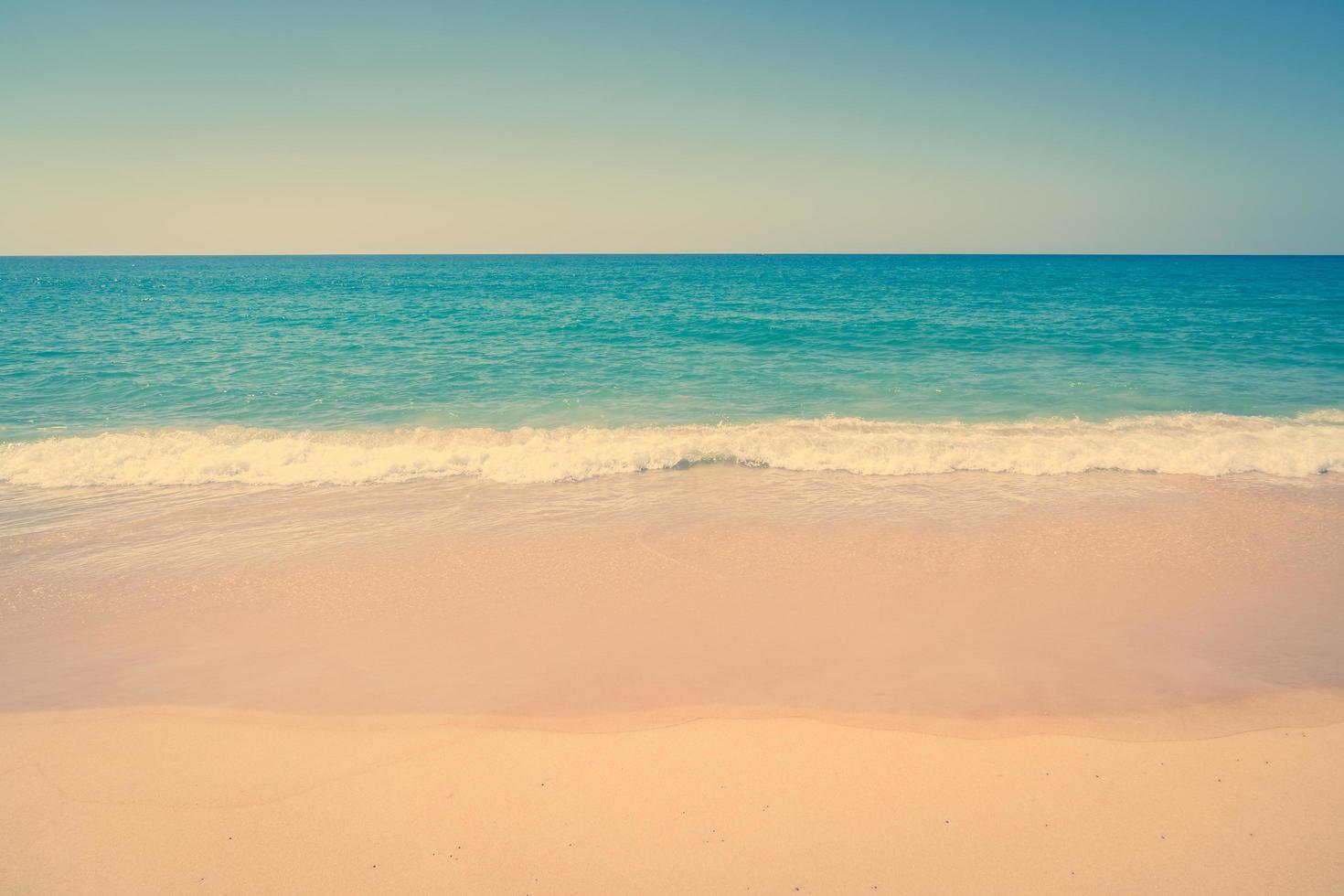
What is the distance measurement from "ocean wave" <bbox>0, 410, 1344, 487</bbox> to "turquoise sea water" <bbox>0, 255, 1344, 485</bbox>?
5 cm

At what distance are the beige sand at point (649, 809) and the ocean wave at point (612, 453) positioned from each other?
5.42 m

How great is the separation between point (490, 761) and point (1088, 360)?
65.5 ft

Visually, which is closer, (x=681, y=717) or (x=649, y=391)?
(x=681, y=717)

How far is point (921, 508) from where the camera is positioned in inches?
320

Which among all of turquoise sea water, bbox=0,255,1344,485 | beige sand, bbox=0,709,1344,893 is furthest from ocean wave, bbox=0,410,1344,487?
beige sand, bbox=0,709,1344,893

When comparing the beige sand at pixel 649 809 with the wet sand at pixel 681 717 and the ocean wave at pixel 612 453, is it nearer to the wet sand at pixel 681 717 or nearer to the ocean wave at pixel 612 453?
the wet sand at pixel 681 717

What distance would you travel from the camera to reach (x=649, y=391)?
49.5 feet

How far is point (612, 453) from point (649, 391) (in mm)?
5282

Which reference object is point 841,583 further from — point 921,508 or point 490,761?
point 490,761

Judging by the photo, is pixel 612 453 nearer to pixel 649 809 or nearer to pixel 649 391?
pixel 649 391

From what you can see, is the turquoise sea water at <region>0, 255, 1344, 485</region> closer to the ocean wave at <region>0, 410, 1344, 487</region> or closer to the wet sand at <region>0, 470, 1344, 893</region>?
the ocean wave at <region>0, 410, 1344, 487</region>

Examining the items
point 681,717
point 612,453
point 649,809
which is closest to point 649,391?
point 612,453

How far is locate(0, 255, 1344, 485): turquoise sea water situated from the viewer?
392 inches

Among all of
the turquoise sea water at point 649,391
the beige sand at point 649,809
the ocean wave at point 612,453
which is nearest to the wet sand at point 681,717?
the beige sand at point 649,809
